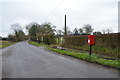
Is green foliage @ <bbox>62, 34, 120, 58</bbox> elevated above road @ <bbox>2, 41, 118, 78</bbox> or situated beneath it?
elevated above

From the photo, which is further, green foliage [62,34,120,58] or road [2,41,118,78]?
green foliage [62,34,120,58]

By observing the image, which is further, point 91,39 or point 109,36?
point 109,36

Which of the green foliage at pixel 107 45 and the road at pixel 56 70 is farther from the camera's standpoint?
the green foliage at pixel 107 45

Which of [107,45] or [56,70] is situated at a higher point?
[107,45]

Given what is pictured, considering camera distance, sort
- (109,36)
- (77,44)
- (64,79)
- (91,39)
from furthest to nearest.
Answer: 1. (77,44)
2. (109,36)
3. (91,39)
4. (64,79)

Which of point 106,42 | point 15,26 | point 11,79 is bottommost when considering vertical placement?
point 11,79

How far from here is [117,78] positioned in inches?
179

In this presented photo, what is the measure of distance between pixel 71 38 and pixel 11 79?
1734 cm

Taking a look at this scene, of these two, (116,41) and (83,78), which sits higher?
(116,41)

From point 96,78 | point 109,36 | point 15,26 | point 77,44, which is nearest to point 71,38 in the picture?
point 77,44

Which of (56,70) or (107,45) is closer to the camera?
(56,70)

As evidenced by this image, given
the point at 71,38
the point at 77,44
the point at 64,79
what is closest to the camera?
the point at 64,79

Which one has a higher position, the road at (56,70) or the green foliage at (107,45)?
the green foliage at (107,45)

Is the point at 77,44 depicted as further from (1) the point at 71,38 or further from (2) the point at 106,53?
(2) the point at 106,53
